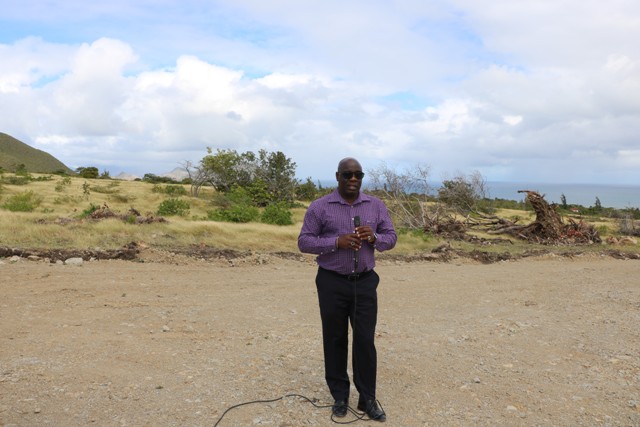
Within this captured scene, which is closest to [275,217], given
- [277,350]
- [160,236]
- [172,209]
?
[172,209]

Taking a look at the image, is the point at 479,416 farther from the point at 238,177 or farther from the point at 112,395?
the point at 238,177

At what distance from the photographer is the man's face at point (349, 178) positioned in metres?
3.67

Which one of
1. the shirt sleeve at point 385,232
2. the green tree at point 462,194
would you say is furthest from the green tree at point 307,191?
the shirt sleeve at point 385,232

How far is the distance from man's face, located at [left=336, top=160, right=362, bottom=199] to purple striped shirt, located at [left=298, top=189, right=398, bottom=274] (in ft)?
0.36

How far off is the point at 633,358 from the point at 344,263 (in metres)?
3.56

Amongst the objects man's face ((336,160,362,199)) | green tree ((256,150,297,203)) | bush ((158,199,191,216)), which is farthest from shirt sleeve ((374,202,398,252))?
green tree ((256,150,297,203))

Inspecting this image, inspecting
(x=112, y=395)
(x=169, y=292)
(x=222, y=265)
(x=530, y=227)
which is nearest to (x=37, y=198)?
(x=222, y=265)

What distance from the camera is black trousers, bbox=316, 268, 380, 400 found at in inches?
145

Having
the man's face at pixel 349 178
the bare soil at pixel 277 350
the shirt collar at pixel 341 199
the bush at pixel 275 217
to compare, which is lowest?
the bare soil at pixel 277 350

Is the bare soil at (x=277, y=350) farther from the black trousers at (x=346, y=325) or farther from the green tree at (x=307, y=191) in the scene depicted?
the green tree at (x=307, y=191)

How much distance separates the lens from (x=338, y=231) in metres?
3.71

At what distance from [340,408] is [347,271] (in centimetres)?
100

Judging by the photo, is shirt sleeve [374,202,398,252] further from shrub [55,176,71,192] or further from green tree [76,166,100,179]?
green tree [76,166,100,179]

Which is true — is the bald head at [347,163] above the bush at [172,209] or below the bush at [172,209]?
above
